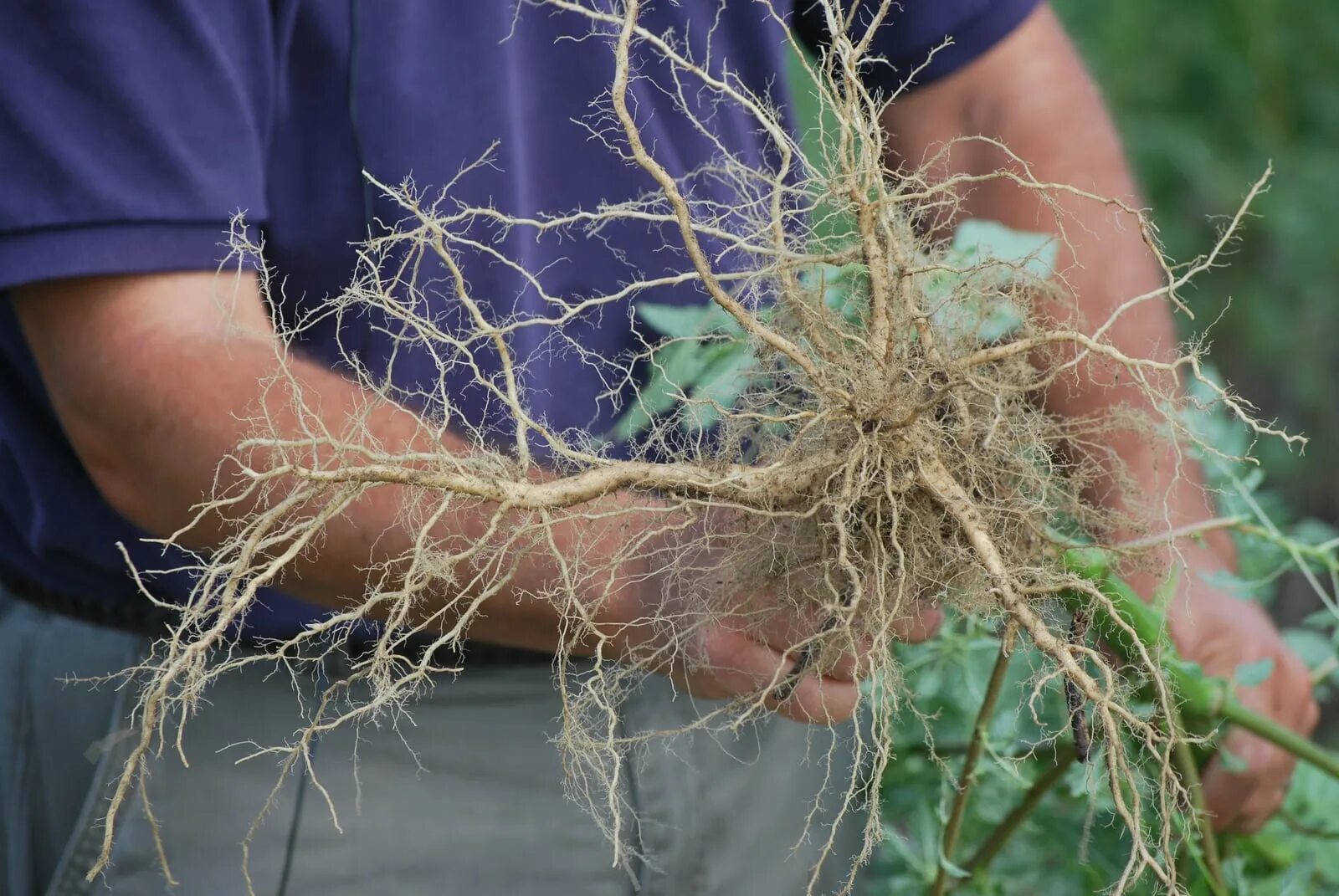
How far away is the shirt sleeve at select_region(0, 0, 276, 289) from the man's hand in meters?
0.84

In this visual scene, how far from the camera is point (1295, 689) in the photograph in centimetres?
112

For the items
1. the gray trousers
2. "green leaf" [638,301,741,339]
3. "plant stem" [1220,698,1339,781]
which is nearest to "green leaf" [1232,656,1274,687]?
"plant stem" [1220,698,1339,781]

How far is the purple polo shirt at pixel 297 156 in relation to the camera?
0.85 meters

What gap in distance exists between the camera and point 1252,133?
9.88ft

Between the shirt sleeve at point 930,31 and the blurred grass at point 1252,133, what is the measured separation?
185cm

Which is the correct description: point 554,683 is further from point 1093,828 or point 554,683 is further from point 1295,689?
point 1295,689

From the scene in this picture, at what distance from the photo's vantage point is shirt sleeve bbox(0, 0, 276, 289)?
0.84m

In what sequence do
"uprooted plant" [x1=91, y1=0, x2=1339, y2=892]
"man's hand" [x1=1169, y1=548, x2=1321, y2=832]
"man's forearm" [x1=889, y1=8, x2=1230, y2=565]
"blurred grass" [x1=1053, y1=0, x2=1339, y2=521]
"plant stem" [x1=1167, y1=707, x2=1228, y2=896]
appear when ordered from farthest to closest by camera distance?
"blurred grass" [x1=1053, y1=0, x2=1339, y2=521] < "man's forearm" [x1=889, y1=8, x2=1230, y2=565] < "man's hand" [x1=1169, y1=548, x2=1321, y2=832] < "plant stem" [x1=1167, y1=707, x2=1228, y2=896] < "uprooted plant" [x1=91, y1=0, x2=1339, y2=892]

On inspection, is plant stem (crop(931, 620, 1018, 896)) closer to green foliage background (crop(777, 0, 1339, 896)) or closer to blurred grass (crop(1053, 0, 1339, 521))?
green foliage background (crop(777, 0, 1339, 896))

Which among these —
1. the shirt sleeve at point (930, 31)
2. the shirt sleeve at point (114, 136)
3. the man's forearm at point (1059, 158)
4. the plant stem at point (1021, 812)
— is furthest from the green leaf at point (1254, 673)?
the shirt sleeve at point (114, 136)

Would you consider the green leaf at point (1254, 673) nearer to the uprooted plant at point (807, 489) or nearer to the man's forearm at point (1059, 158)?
the uprooted plant at point (807, 489)

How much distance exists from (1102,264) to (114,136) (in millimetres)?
907

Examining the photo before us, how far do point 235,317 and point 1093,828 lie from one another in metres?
0.89

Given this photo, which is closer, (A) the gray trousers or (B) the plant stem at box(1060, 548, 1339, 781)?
(B) the plant stem at box(1060, 548, 1339, 781)
